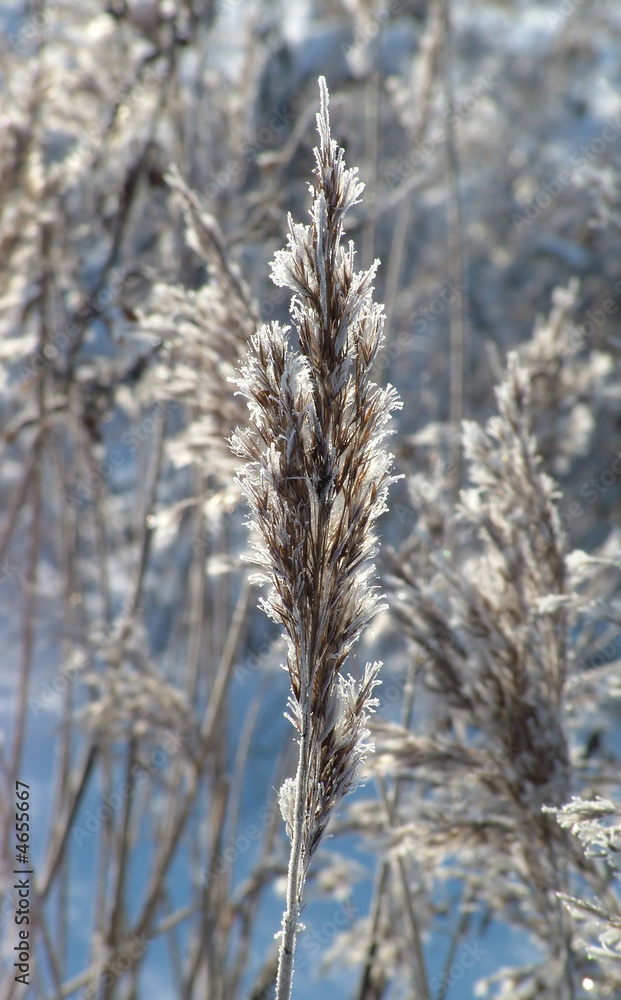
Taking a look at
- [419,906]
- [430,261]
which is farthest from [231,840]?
[430,261]

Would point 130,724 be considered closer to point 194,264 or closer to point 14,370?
point 194,264

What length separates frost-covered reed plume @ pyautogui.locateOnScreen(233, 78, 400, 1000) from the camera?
0.63 metres

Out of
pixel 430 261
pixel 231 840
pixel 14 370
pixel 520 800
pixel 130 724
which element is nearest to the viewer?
→ pixel 520 800

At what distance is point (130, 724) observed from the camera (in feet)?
5.75

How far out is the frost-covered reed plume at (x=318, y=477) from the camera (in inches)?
25.0

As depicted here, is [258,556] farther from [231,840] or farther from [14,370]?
[14,370]

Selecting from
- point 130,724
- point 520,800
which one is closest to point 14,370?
point 130,724

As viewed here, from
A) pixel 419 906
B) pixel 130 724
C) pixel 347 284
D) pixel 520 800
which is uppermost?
pixel 347 284

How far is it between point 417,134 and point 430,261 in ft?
11.1

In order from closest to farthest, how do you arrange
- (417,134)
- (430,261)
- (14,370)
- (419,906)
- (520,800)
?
(520,800) < (419,906) < (417,134) < (14,370) < (430,261)

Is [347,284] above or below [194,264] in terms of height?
below

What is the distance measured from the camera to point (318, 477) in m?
0.65

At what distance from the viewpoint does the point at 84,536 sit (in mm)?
4203

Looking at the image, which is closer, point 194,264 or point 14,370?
point 194,264
